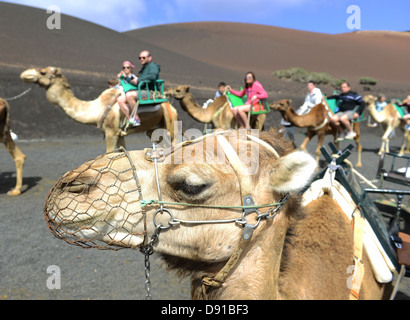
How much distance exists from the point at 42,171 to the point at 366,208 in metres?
7.92

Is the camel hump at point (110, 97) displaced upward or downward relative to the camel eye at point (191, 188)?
upward

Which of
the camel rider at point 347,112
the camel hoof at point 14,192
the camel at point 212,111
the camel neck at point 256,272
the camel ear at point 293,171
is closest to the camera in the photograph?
the camel ear at point 293,171

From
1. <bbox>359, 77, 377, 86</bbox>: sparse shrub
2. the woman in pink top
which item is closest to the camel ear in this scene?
the woman in pink top

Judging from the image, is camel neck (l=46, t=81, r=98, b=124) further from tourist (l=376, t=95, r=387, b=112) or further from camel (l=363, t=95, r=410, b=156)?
tourist (l=376, t=95, r=387, b=112)

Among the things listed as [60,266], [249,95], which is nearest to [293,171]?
[60,266]

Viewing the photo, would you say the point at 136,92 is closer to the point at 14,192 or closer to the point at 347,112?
the point at 14,192

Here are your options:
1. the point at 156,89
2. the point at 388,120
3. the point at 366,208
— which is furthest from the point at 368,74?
the point at 366,208

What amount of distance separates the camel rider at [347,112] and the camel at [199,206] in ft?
29.4

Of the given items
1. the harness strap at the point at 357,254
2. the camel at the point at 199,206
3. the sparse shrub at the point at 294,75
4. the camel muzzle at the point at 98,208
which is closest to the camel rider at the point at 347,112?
the harness strap at the point at 357,254

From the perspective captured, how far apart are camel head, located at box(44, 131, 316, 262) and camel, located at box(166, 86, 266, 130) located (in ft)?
27.1

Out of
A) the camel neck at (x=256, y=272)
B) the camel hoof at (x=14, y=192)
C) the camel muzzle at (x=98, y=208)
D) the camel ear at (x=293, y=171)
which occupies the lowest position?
the camel hoof at (x=14, y=192)

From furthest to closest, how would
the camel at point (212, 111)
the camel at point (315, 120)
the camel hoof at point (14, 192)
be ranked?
1. the camel at point (315, 120)
2. the camel at point (212, 111)
3. the camel hoof at point (14, 192)

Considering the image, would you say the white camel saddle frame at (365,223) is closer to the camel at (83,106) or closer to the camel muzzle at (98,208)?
the camel muzzle at (98,208)

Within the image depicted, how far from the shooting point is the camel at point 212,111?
9711mm
